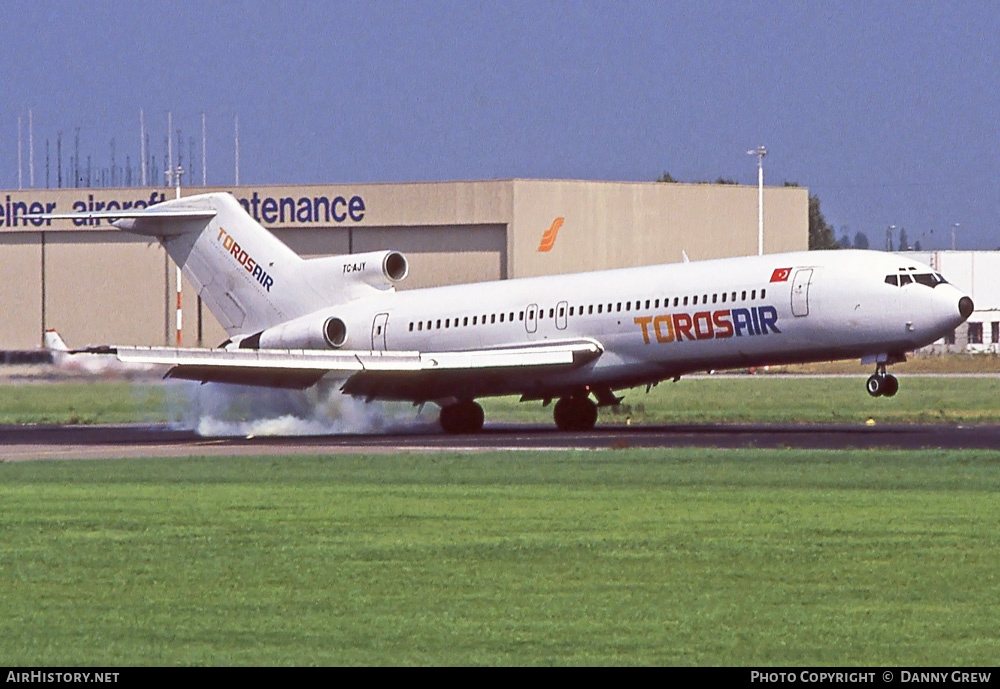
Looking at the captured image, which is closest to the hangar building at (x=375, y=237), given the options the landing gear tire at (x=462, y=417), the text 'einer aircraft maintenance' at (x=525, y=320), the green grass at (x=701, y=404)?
the green grass at (x=701, y=404)

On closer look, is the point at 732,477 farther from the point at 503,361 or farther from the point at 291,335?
the point at 291,335

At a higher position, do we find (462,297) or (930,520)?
(462,297)

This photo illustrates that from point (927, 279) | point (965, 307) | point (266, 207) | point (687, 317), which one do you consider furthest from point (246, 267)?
point (266, 207)

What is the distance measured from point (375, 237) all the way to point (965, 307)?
163ft

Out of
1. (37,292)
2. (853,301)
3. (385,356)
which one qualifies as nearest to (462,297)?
(385,356)

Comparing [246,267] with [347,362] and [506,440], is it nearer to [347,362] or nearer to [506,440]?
[347,362]

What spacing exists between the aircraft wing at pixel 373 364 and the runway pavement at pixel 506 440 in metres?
1.27

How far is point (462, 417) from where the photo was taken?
39.3m

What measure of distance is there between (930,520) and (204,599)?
328 inches

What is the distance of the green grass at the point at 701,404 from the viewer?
44.1 meters

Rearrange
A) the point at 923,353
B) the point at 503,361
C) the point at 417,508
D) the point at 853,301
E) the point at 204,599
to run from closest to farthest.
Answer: the point at 204,599, the point at 417,508, the point at 853,301, the point at 503,361, the point at 923,353

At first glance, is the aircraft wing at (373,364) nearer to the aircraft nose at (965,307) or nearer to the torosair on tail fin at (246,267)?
the torosair on tail fin at (246,267)

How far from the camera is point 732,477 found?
79.2 feet
